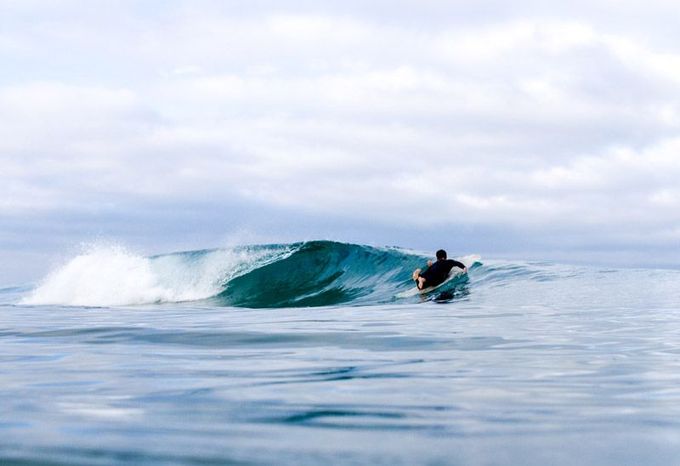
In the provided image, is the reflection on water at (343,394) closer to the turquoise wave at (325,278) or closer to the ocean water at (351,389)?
the ocean water at (351,389)

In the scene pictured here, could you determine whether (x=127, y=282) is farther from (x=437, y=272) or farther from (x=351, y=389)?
(x=351, y=389)

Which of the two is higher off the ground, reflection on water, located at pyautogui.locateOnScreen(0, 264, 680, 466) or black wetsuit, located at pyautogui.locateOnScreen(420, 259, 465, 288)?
black wetsuit, located at pyautogui.locateOnScreen(420, 259, 465, 288)

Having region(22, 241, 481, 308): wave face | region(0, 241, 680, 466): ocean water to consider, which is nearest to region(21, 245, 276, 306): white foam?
region(22, 241, 481, 308): wave face

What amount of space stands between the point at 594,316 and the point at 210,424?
7.36 m

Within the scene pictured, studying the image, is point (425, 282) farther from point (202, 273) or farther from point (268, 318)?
point (202, 273)

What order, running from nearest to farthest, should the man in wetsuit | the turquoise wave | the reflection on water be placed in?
1. the reflection on water
2. the man in wetsuit
3. the turquoise wave

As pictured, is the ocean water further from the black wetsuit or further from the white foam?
the white foam

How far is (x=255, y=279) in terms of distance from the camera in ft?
81.1

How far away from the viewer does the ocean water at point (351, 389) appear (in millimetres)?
2729

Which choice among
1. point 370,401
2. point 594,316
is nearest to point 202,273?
point 594,316

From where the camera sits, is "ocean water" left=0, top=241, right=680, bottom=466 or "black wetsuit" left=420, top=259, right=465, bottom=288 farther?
"black wetsuit" left=420, top=259, right=465, bottom=288

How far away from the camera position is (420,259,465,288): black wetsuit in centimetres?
1747

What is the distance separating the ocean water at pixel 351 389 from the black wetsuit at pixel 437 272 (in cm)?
657

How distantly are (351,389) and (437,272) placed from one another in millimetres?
13618
